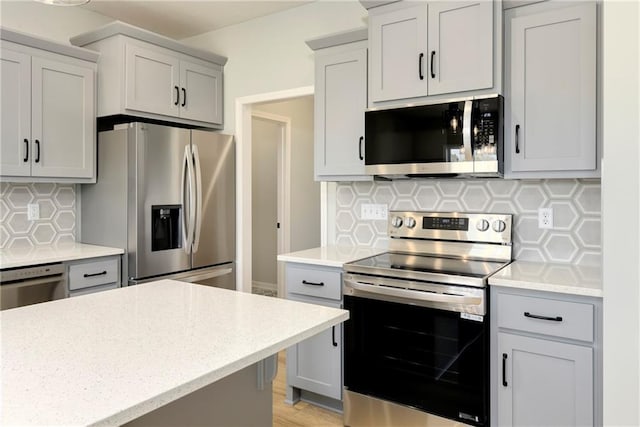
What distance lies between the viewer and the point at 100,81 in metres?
3.22

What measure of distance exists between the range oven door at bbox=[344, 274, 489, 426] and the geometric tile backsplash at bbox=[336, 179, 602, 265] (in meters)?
0.69

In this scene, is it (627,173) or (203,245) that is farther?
(203,245)

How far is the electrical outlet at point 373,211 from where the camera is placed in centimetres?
305

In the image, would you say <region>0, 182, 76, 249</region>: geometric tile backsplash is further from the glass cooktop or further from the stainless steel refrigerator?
the glass cooktop

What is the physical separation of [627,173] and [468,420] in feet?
4.24

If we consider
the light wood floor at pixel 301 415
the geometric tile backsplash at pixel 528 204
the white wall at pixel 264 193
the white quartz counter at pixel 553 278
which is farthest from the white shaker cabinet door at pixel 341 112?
the white wall at pixel 264 193

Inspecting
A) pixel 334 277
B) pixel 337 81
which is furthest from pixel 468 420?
pixel 337 81

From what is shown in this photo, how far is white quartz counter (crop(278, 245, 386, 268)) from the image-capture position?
2596 millimetres

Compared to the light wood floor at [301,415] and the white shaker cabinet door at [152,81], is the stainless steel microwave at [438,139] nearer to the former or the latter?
the light wood floor at [301,415]

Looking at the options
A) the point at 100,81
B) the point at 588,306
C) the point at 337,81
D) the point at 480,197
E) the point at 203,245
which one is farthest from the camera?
the point at 203,245

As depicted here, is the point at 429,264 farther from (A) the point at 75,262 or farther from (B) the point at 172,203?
(A) the point at 75,262

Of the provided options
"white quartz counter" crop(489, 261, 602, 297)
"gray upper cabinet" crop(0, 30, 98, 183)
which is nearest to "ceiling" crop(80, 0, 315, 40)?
"gray upper cabinet" crop(0, 30, 98, 183)

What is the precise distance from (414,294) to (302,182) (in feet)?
Answer: 10.6

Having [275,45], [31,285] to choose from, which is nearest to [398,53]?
[275,45]
